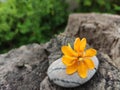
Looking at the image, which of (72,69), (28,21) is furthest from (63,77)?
(28,21)

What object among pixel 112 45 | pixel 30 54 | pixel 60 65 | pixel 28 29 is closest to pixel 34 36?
pixel 28 29

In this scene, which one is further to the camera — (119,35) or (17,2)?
(17,2)

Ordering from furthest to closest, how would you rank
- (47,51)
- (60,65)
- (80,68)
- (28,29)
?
(28,29) → (47,51) → (60,65) → (80,68)

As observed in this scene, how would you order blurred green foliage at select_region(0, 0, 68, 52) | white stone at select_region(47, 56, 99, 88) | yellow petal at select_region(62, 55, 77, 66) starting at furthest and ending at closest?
blurred green foliage at select_region(0, 0, 68, 52), white stone at select_region(47, 56, 99, 88), yellow petal at select_region(62, 55, 77, 66)

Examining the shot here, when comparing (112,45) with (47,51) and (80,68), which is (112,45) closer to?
(47,51)

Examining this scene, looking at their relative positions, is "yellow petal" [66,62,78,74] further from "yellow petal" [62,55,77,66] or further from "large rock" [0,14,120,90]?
"large rock" [0,14,120,90]

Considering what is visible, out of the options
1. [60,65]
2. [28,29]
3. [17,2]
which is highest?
[60,65]

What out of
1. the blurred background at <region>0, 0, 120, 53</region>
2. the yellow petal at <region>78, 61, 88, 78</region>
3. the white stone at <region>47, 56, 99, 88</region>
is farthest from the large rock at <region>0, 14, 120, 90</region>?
the blurred background at <region>0, 0, 120, 53</region>
